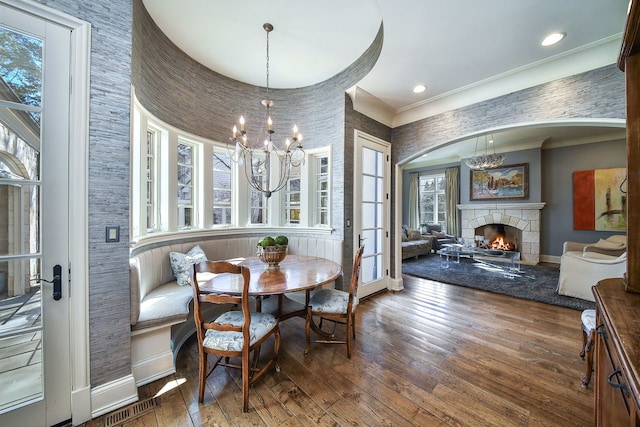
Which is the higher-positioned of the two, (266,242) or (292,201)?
(292,201)

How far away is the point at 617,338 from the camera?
0.75 metres

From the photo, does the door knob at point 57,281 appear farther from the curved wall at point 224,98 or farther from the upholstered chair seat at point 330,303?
the upholstered chair seat at point 330,303

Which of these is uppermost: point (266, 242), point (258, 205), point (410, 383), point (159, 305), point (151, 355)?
point (258, 205)

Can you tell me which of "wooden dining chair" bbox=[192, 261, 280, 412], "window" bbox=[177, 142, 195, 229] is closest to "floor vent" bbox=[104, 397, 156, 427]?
"wooden dining chair" bbox=[192, 261, 280, 412]

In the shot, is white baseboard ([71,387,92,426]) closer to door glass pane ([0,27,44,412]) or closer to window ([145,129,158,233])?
door glass pane ([0,27,44,412])

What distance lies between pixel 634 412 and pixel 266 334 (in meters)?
1.75

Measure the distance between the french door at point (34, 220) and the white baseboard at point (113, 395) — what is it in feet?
0.42

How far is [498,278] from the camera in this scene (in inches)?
178

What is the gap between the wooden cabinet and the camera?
2.14 ft

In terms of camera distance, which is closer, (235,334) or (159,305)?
(235,334)

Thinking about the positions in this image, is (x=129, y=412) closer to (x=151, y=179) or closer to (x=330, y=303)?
(x=330, y=303)

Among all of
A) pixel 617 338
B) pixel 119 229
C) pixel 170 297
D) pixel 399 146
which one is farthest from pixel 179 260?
pixel 399 146

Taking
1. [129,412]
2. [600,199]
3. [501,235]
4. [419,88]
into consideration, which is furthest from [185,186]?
[600,199]

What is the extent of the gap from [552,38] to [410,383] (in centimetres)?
337
